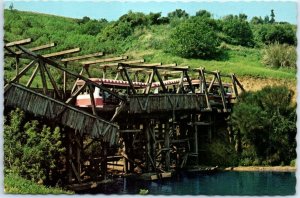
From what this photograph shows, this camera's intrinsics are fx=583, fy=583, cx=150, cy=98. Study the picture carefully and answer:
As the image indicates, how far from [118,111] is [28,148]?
461cm

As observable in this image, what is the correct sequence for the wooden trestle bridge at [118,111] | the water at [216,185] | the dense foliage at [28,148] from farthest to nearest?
the water at [216,185]
the wooden trestle bridge at [118,111]
the dense foliage at [28,148]

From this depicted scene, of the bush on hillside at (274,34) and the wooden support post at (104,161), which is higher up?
the bush on hillside at (274,34)

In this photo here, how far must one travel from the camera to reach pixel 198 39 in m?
35.1

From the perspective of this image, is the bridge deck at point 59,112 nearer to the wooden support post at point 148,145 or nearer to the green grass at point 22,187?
the green grass at point 22,187

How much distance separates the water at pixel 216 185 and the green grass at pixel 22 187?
10.2 ft

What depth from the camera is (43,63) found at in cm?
2041

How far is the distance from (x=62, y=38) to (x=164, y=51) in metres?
6.86

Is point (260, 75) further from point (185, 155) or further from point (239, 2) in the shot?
point (239, 2)

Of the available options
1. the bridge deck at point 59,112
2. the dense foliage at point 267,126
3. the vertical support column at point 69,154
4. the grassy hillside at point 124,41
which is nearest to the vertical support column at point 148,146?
the bridge deck at point 59,112

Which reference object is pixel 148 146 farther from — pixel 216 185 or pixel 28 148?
pixel 28 148

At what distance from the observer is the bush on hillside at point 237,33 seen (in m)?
34.1

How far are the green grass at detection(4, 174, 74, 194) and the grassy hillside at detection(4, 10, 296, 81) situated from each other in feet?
36.0

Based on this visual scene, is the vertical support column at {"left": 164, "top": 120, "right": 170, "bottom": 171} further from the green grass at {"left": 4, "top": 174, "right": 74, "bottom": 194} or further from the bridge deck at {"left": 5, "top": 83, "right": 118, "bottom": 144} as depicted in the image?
the green grass at {"left": 4, "top": 174, "right": 74, "bottom": 194}

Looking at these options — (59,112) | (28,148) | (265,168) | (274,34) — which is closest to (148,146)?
(265,168)
